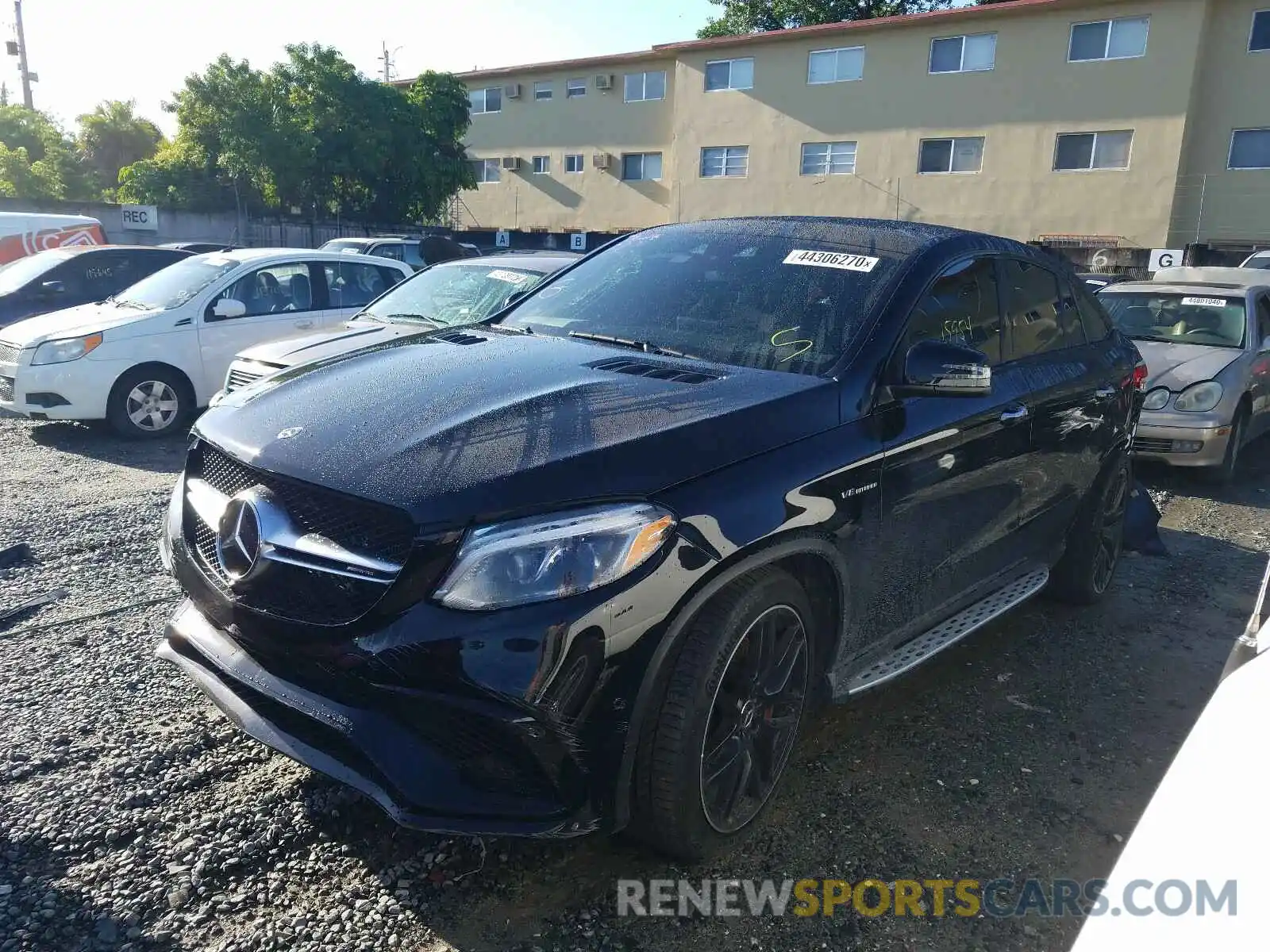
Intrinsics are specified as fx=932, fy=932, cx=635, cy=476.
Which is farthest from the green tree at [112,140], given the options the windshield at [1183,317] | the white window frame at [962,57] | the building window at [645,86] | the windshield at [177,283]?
the windshield at [1183,317]

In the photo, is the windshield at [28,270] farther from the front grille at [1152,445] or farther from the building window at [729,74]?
the building window at [729,74]

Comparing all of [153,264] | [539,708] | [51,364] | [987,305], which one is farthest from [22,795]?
[153,264]

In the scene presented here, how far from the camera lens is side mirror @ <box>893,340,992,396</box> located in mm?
3061

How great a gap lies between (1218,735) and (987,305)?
248cm

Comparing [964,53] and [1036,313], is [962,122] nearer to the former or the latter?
[964,53]

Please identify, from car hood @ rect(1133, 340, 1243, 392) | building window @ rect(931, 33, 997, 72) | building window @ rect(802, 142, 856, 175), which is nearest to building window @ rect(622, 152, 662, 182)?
building window @ rect(802, 142, 856, 175)

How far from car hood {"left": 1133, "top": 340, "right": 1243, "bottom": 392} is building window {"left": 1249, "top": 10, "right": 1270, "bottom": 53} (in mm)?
21176

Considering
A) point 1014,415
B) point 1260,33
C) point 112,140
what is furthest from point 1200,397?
point 112,140

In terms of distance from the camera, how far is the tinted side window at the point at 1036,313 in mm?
3973

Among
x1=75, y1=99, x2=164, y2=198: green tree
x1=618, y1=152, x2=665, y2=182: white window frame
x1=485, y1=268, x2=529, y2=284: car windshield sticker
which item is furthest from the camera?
x1=75, y1=99, x2=164, y2=198: green tree

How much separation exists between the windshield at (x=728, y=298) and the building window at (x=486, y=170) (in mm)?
34183

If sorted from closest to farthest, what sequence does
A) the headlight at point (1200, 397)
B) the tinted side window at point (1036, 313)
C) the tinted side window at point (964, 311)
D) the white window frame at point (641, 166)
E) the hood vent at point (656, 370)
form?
the hood vent at point (656, 370)
the tinted side window at point (964, 311)
the tinted side window at point (1036, 313)
the headlight at point (1200, 397)
the white window frame at point (641, 166)

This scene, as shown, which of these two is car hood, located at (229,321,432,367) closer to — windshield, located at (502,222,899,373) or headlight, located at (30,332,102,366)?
headlight, located at (30,332,102,366)

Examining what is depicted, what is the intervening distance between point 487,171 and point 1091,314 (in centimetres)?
→ 3464
